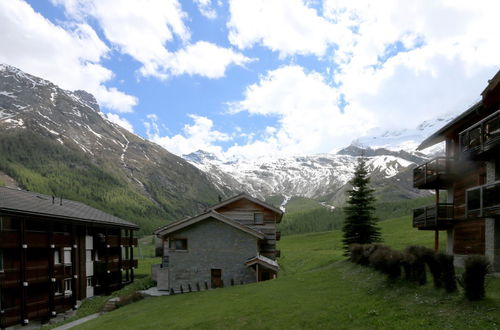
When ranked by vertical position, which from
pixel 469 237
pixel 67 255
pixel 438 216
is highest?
pixel 438 216

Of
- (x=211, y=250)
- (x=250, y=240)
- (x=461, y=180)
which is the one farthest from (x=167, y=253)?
(x=461, y=180)

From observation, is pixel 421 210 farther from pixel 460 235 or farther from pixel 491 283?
pixel 491 283

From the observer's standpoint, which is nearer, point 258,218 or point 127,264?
point 258,218

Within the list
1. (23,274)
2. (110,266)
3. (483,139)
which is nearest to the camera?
(483,139)

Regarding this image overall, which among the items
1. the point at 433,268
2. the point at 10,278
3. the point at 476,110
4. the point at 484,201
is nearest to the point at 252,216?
the point at 10,278

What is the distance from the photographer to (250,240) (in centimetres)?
3306

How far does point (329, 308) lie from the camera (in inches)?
605

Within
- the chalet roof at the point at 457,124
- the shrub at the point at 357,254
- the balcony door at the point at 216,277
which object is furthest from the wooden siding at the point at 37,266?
the chalet roof at the point at 457,124

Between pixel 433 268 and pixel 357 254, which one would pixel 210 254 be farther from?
pixel 433 268

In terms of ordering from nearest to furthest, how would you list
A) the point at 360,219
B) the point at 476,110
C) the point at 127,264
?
the point at 476,110 < the point at 360,219 < the point at 127,264

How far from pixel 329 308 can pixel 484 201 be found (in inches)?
385

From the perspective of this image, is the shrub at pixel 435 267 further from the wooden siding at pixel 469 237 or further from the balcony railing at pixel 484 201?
the wooden siding at pixel 469 237

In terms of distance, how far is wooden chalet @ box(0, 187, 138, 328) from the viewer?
30172mm

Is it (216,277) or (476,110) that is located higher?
(476,110)
